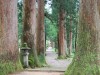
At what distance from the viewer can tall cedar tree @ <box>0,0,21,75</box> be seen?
461 inches

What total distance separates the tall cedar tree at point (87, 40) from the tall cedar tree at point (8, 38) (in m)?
2.84

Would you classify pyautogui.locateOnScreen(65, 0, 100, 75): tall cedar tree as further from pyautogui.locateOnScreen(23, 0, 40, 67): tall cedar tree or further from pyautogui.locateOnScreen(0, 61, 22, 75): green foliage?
pyautogui.locateOnScreen(23, 0, 40, 67): tall cedar tree

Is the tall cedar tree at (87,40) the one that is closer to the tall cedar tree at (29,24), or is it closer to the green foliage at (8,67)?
the green foliage at (8,67)

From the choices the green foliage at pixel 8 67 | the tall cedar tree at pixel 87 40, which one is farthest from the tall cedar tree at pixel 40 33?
the tall cedar tree at pixel 87 40

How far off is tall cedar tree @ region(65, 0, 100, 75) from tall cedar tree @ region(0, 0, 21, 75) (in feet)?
9.31

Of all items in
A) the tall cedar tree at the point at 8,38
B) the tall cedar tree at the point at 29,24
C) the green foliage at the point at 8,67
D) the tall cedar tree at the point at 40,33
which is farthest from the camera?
the tall cedar tree at the point at 40,33

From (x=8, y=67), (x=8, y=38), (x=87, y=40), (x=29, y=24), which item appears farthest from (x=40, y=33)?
(x=87, y=40)

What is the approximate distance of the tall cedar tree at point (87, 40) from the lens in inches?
394

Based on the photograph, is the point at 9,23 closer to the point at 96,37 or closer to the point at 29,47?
the point at 96,37

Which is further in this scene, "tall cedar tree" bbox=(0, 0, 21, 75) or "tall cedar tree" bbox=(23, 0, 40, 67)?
"tall cedar tree" bbox=(23, 0, 40, 67)

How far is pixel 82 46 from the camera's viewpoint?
1019 cm

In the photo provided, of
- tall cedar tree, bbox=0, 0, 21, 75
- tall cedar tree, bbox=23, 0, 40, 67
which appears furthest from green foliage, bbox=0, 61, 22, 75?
tall cedar tree, bbox=23, 0, 40, 67

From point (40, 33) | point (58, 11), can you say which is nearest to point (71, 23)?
point (58, 11)

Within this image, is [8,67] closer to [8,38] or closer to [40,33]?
[8,38]
